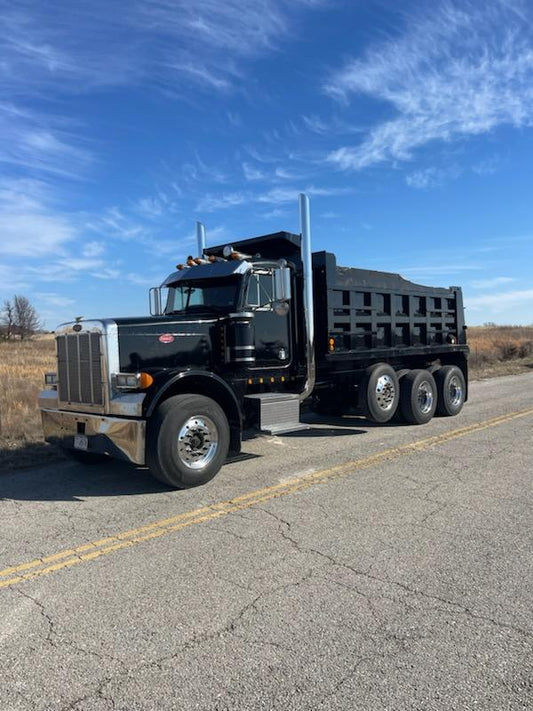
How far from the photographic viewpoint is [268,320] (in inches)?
323

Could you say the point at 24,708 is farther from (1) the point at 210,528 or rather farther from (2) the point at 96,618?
(1) the point at 210,528

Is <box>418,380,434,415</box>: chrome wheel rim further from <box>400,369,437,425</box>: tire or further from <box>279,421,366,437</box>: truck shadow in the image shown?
<box>279,421,366,437</box>: truck shadow

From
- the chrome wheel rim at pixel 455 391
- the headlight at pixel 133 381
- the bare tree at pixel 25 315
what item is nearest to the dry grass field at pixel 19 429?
the headlight at pixel 133 381

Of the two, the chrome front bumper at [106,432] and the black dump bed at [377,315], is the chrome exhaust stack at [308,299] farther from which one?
the chrome front bumper at [106,432]

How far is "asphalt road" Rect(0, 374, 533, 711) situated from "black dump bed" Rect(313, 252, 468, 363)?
2.89 metres

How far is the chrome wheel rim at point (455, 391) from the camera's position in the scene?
11438 mm

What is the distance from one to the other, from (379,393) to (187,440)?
4.41 metres

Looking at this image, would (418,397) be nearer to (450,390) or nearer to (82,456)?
(450,390)

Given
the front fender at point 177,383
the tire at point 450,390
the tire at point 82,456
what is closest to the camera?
the front fender at point 177,383

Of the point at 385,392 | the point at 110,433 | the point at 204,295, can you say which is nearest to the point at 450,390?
the point at 385,392

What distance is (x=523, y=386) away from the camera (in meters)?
16.7

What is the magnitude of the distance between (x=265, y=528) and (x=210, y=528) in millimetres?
488

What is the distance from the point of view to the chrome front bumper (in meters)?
6.04

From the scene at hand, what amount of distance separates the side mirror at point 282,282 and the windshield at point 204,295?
53 centimetres
